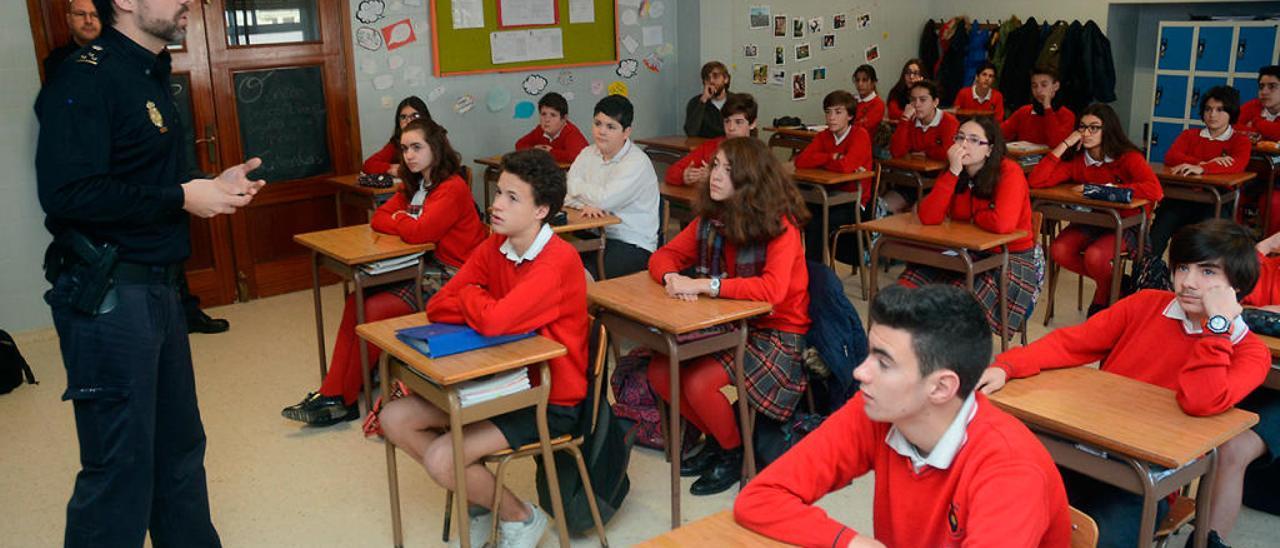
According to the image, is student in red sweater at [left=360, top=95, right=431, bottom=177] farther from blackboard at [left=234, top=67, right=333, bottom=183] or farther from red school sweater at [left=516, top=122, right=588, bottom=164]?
red school sweater at [left=516, top=122, right=588, bottom=164]

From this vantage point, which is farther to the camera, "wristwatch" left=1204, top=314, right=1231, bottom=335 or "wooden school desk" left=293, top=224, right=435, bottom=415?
"wooden school desk" left=293, top=224, right=435, bottom=415

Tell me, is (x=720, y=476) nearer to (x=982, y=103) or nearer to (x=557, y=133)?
(x=557, y=133)

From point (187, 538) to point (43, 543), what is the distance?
34.5 inches

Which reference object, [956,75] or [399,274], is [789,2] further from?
[399,274]

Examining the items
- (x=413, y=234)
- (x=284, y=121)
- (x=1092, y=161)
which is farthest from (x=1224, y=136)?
(x=284, y=121)

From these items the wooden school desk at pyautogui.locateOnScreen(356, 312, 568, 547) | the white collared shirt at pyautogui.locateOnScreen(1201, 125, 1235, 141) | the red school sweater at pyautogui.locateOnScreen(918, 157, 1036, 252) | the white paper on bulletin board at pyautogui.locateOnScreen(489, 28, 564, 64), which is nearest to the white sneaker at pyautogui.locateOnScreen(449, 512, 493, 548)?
the wooden school desk at pyautogui.locateOnScreen(356, 312, 568, 547)

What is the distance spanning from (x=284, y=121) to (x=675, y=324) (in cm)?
397

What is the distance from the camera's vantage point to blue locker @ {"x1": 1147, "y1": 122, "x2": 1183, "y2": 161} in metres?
9.00

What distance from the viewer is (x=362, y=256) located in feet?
13.4

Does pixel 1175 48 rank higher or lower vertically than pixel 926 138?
higher

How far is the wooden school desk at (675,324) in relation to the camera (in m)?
3.18

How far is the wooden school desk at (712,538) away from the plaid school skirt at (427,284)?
2.69 meters

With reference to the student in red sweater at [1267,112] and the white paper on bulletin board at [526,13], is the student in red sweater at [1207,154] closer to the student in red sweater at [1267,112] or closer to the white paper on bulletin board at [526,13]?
the student in red sweater at [1267,112]

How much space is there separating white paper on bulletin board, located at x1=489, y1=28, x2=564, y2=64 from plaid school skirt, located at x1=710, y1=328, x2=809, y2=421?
412 cm
